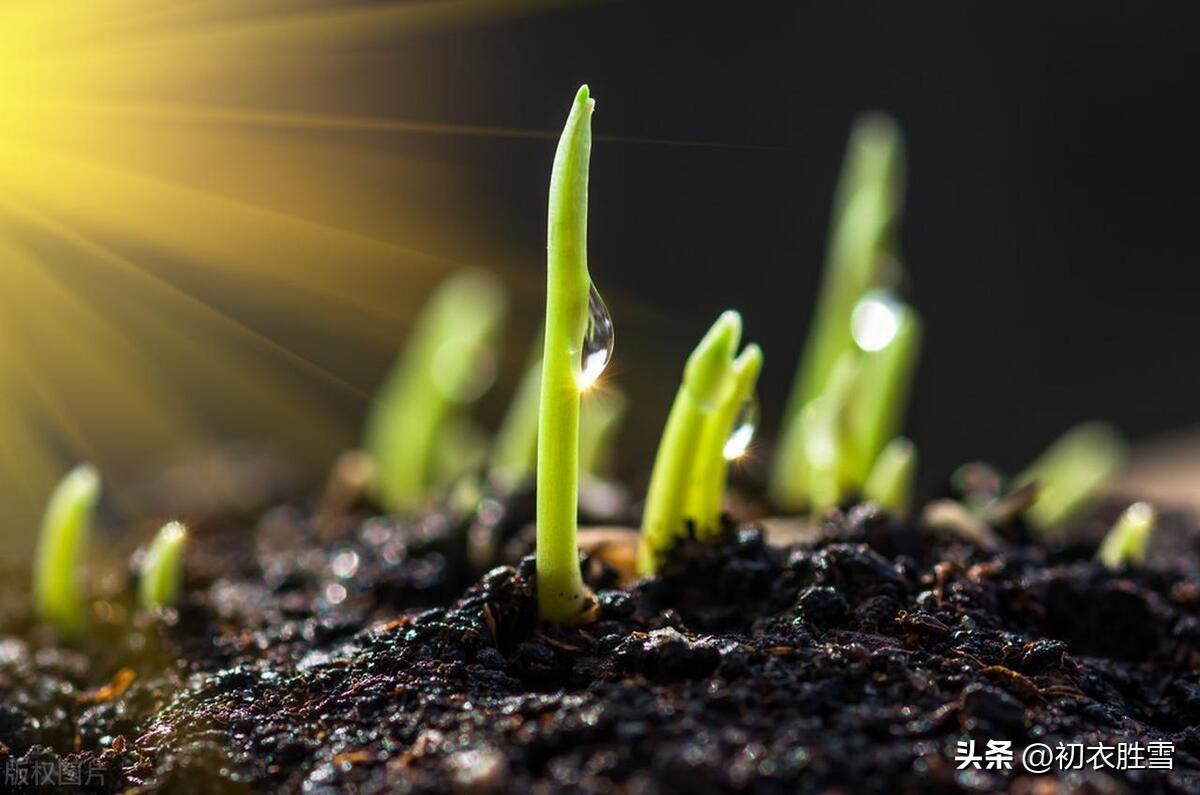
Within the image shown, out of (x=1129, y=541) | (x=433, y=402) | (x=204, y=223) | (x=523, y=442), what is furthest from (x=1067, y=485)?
(x=204, y=223)

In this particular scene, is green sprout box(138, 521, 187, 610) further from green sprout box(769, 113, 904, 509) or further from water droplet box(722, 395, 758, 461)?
green sprout box(769, 113, 904, 509)

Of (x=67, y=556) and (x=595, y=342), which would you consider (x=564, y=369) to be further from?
(x=67, y=556)

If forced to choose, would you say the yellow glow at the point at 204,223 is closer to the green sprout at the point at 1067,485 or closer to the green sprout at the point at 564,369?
the green sprout at the point at 1067,485

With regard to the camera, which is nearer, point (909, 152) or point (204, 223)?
point (204, 223)

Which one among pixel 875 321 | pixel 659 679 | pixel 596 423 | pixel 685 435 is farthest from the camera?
pixel 596 423

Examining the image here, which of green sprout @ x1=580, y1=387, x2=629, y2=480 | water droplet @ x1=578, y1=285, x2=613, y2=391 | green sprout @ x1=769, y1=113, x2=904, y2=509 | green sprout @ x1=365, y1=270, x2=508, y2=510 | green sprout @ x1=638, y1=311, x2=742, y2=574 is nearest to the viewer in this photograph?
water droplet @ x1=578, y1=285, x2=613, y2=391

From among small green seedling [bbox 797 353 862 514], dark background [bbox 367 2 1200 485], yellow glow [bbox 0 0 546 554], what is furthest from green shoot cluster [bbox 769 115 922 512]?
dark background [bbox 367 2 1200 485]

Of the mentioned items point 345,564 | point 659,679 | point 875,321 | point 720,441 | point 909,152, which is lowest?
point 345,564
